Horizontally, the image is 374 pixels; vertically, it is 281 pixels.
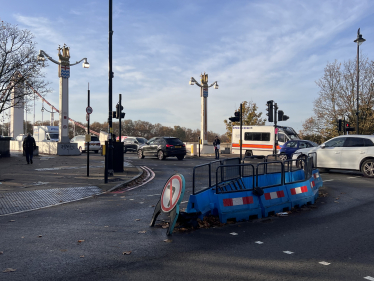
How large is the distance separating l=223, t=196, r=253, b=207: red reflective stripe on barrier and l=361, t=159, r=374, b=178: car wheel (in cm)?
936

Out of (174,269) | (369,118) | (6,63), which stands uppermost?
(6,63)

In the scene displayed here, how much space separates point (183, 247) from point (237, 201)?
2.02 m

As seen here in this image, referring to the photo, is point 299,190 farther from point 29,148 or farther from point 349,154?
point 29,148

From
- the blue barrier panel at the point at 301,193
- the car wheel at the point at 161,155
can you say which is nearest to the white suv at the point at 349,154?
the blue barrier panel at the point at 301,193

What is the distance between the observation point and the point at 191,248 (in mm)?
4914

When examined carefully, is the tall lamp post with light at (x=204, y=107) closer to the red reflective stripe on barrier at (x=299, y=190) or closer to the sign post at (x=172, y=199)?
the red reflective stripe on barrier at (x=299, y=190)

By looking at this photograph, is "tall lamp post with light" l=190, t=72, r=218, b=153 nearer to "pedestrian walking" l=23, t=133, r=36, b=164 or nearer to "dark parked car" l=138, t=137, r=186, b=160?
"dark parked car" l=138, t=137, r=186, b=160

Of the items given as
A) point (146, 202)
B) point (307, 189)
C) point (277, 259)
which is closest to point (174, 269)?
point (277, 259)

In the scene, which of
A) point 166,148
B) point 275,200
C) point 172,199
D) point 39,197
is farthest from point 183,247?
point 166,148

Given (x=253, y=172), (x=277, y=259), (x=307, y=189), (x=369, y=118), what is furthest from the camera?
(x=369, y=118)

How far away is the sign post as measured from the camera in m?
5.60

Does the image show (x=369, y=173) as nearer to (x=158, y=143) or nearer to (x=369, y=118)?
(x=158, y=143)

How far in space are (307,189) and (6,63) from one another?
75.0 ft

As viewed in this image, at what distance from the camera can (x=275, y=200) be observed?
735 cm
